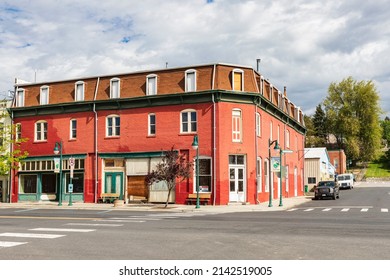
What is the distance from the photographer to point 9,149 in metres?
40.3

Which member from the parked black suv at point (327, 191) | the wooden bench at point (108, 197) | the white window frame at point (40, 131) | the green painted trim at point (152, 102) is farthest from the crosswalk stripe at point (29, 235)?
the parked black suv at point (327, 191)

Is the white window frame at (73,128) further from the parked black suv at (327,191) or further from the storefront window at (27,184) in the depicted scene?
the parked black suv at (327,191)

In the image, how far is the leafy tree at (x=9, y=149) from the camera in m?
37.2

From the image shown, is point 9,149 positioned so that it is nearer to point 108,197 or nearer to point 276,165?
point 108,197

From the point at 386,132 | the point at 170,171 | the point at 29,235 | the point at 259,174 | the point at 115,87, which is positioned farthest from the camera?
the point at 386,132

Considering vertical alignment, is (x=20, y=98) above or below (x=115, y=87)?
below

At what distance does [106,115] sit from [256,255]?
91.0 feet

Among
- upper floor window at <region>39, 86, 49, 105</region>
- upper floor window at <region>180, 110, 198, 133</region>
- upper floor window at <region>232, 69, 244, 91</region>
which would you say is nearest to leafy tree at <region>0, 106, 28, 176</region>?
upper floor window at <region>39, 86, 49, 105</region>

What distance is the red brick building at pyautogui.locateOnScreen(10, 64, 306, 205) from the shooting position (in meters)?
33.0

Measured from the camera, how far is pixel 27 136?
39344mm

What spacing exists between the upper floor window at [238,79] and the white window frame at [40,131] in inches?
662

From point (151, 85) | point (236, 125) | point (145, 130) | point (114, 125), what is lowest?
point (145, 130)

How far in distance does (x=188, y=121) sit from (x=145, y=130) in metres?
3.64

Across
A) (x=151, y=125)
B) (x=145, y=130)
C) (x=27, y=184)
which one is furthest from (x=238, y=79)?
(x=27, y=184)
